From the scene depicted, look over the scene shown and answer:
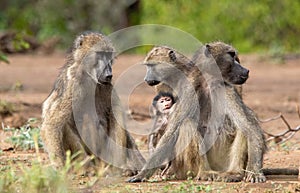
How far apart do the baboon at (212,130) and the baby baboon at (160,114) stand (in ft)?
0.34

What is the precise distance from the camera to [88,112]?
263 inches

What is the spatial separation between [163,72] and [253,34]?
14.0 meters

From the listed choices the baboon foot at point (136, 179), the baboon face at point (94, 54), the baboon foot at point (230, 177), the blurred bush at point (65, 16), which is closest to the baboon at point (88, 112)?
the baboon face at point (94, 54)

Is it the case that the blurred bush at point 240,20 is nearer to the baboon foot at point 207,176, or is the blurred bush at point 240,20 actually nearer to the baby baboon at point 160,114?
the baby baboon at point 160,114

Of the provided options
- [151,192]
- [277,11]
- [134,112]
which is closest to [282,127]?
[134,112]

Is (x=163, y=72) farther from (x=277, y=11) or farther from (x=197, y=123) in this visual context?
(x=277, y=11)

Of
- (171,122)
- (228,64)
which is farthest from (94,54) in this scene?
(228,64)

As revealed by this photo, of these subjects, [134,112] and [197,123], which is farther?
[134,112]

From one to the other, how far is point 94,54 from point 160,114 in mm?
734

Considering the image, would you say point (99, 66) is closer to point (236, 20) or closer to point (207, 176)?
point (207, 176)

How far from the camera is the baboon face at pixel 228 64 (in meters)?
6.92

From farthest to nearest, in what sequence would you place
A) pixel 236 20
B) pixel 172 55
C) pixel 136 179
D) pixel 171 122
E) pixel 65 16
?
1. pixel 65 16
2. pixel 236 20
3. pixel 172 55
4. pixel 171 122
5. pixel 136 179

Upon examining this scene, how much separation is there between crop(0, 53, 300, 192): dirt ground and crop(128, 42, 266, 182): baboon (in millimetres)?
241

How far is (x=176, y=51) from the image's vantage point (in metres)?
7.41
